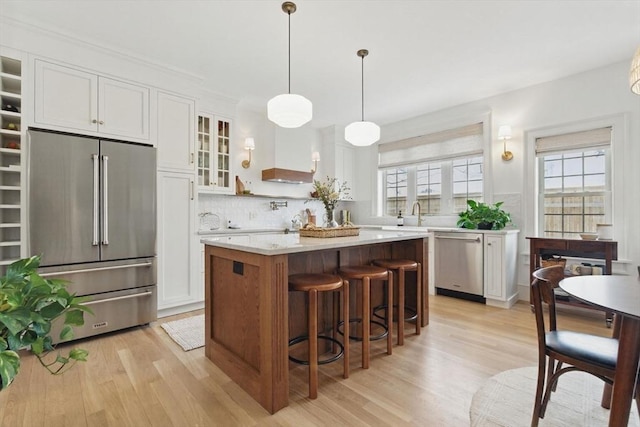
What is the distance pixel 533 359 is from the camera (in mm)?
2402

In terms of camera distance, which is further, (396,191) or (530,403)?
(396,191)

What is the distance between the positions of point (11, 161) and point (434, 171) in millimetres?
5220

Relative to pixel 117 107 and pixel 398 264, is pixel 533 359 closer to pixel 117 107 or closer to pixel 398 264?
pixel 398 264

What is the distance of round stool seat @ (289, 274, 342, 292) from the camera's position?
2002 millimetres

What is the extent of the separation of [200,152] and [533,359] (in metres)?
4.17

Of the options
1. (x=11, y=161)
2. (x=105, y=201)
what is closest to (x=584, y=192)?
(x=105, y=201)

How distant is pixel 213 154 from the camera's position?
4.23 meters

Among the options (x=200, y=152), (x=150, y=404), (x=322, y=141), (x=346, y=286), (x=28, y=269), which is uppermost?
(x=322, y=141)

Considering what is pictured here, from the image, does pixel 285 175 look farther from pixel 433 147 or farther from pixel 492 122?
pixel 492 122

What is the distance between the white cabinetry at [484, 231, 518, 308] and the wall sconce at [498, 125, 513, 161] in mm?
1029

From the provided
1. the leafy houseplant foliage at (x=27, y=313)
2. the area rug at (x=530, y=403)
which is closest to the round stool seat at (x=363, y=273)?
the area rug at (x=530, y=403)

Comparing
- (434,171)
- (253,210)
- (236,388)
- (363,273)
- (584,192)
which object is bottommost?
(236,388)

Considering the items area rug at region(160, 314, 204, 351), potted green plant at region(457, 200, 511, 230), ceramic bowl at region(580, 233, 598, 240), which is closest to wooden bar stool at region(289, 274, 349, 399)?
area rug at region(160, 314, 204, 351)

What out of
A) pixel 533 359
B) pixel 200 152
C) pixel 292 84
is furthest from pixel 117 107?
pixel 533 359
